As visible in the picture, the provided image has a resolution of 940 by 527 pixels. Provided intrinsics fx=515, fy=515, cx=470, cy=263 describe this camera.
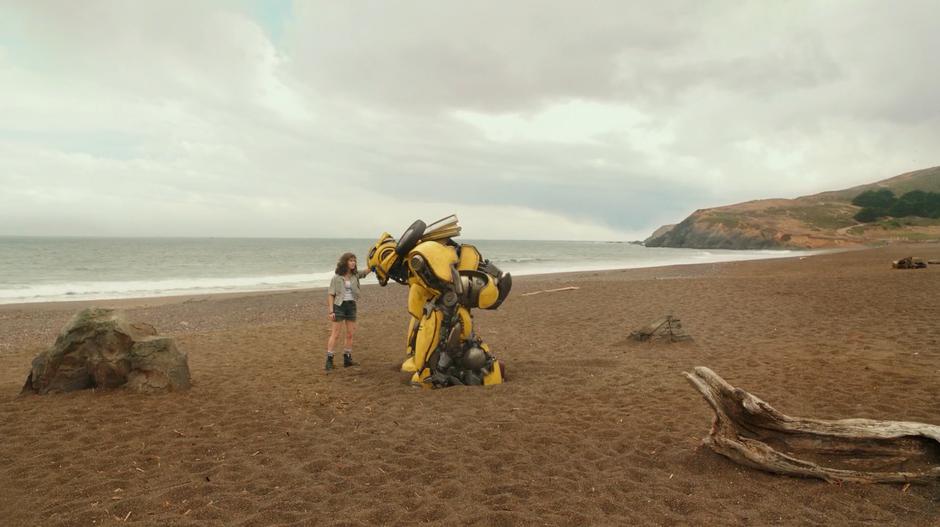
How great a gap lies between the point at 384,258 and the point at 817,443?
18.2 ft

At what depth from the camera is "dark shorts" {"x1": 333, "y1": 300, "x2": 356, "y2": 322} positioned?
28.5ft

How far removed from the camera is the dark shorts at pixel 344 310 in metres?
8.68

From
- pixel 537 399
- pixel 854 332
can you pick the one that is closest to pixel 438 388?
pixel 537 399

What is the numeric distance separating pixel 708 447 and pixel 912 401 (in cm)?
321

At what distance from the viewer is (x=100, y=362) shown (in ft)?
22.5

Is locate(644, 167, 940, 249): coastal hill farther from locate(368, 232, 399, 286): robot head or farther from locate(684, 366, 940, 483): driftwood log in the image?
locate(368, 232, 399, 286): robot head

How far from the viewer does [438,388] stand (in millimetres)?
7434

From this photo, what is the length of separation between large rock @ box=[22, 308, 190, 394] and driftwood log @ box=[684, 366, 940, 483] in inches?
264

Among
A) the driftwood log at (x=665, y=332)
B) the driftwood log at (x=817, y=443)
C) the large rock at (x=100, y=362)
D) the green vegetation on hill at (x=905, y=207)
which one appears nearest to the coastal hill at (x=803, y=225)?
the green vegetation on hill at (x=905, y=207)

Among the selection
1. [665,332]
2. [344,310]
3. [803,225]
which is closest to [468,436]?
[344,310]

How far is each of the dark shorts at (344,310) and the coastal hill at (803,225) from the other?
66.5 meters

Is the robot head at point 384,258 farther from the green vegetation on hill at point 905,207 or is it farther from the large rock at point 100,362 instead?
the green vegetation on hill at point 905,207

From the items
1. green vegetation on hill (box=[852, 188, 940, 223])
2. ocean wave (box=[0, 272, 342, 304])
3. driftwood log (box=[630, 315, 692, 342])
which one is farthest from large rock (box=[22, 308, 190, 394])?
green vegetation on hill (box=[852, 188, 940, 223])

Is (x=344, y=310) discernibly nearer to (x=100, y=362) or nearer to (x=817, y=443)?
(x=100, y=362)
